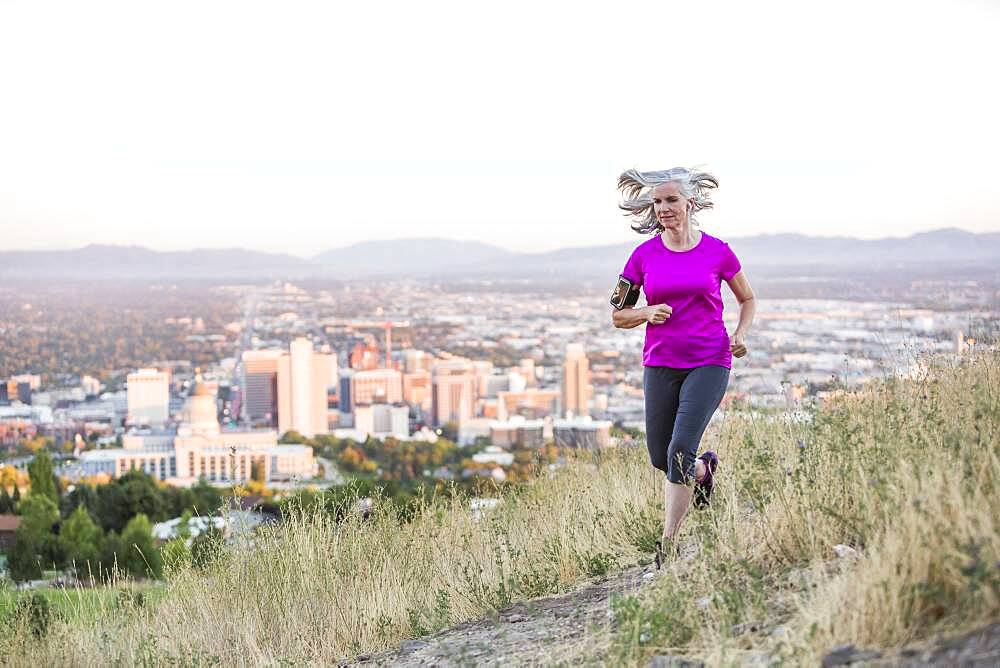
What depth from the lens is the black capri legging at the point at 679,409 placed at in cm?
506

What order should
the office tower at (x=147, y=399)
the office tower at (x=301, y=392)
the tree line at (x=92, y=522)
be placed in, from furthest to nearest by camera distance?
1. the office tower at (x=147, y=399)
2. the office tower at (x=301, y=392)
3. the tree line at (x=92, y=522)

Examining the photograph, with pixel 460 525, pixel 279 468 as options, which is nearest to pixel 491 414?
pixel 279 468

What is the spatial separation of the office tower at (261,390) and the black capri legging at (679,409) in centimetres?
7095

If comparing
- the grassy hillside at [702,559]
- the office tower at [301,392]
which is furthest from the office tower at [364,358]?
the grassy hillside at [702,559]

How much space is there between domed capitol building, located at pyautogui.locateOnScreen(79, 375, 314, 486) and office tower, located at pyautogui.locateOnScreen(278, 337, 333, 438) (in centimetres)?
427

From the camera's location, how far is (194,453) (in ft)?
200

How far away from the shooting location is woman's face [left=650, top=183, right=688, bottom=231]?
205 inches

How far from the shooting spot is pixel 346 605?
5.90m

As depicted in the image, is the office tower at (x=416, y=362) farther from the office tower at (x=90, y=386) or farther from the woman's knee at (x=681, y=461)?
the woman's knee at (x=681, y=461)

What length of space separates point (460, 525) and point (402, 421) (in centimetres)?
5962

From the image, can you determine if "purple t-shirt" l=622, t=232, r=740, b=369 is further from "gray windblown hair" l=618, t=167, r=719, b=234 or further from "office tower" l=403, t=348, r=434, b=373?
"office tower" l=403, t=348, r=434, b=373

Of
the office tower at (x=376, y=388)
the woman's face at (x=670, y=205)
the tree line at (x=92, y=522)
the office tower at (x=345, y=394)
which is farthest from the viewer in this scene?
the office tower at (x=345, y=394)

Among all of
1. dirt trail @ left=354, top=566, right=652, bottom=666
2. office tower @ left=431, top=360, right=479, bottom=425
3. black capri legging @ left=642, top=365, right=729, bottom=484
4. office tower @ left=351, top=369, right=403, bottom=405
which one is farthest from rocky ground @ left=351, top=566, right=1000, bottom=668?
A: office tower @ left=351, top=369, right=403, bottom=405

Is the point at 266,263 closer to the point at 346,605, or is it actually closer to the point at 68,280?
the point at 68,280
